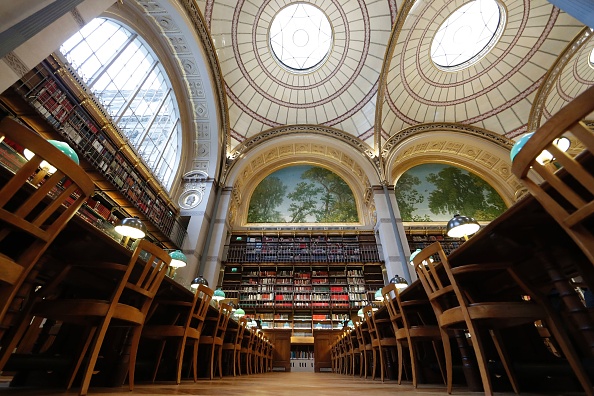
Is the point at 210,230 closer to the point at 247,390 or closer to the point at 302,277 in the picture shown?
the point at 302,277

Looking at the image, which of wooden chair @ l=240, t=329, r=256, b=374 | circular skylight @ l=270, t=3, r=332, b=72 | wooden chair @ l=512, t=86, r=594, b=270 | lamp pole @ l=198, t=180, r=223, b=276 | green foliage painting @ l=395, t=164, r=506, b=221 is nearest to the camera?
wooden chair @ l=512, t=86, r=594, b=270

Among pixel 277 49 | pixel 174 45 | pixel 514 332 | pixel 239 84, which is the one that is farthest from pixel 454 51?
pixel 514 332

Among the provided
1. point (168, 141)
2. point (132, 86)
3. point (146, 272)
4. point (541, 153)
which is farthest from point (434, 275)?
point (168, 141)

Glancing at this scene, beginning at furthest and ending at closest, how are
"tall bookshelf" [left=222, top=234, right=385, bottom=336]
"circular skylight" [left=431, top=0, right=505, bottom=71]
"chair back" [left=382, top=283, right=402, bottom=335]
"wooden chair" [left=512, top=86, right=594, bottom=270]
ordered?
"circular skylight" [left=431, top=0, right=505, bottom=71], "tall bookshelf" [left=222, top=234, right=385, bottom=336], "chair back" [left=382, top=283, right=402, bottom=335], "wooden chair" [left=512, top=86, right=594, bottom=270]

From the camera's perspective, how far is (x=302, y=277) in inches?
321

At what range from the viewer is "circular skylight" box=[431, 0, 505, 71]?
8.55 metres

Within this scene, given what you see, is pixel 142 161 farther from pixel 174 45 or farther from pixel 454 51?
pixel 454 51

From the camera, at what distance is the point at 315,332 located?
259 inches

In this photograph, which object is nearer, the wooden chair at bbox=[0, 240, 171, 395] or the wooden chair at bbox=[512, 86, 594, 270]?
the wooden chair at bbox=[512, 86, 594, 270]

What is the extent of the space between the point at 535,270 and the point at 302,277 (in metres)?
6.83

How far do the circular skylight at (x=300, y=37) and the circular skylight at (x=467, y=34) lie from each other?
3.80 meters

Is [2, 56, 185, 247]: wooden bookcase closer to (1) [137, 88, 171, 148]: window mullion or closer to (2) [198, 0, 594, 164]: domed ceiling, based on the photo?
(1) [137, 88, 171, 148]: window mullion

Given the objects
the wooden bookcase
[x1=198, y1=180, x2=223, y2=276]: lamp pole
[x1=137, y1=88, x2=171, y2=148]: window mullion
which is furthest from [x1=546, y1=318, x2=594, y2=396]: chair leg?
[x1=137, y1=88, x2=171, y2=148]: window mullion

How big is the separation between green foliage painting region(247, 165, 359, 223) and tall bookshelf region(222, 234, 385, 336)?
91 cm
